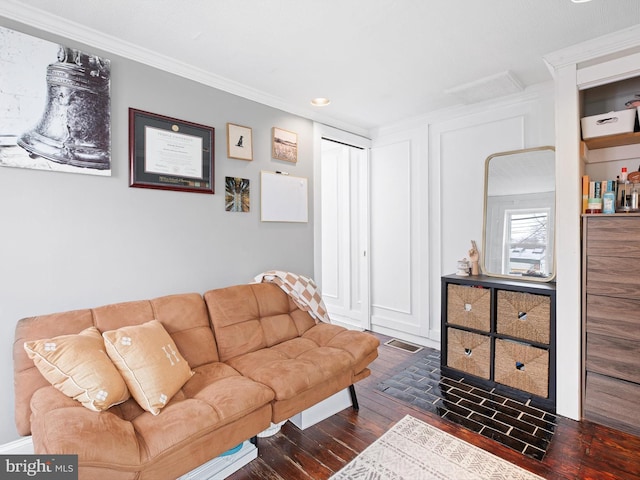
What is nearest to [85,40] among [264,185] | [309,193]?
[264,185]

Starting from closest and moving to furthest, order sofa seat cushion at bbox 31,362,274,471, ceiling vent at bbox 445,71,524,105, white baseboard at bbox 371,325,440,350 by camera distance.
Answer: sofa seat cushion at bbox 31,362,274,471
ceiling vent at bbox 445,71,524,105
white baseboard at bbox 371,325,440,350

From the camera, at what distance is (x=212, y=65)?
2.50 metres

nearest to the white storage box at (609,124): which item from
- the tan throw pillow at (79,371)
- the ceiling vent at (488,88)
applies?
the ceiling vent at (488,88)

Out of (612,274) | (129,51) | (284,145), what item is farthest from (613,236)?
(129,51)

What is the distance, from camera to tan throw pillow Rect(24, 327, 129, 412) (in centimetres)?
149

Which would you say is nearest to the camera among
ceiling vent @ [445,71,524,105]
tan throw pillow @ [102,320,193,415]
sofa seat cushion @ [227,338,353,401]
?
tan throw pillow @ [102,320,193,415]

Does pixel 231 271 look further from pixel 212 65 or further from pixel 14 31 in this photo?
pixel 14 31

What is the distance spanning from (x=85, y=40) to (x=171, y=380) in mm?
2074

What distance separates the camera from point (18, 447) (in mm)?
1842

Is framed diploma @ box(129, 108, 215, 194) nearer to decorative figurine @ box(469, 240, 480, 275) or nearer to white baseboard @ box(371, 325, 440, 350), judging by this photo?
decorative figurine @ box(469, 240, 480, 275)

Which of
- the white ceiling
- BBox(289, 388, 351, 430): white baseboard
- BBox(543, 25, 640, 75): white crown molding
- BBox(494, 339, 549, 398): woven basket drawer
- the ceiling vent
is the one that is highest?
the ceiling vent

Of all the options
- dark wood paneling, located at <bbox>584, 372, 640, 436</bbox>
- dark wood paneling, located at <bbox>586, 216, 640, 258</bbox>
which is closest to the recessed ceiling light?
dark wood paneling, located at <bbox>586, 216, 640, 258</bbox>

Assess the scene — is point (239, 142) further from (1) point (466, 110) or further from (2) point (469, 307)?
(2) point (469, 307)

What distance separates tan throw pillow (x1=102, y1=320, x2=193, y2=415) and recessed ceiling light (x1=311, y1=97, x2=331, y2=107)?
2.36 m
